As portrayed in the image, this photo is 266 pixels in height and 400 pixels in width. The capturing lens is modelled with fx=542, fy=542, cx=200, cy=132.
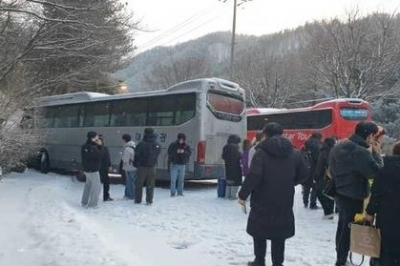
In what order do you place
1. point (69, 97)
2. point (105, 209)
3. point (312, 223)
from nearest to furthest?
point (312, 223)
point (105, 209)
point (69, 97)

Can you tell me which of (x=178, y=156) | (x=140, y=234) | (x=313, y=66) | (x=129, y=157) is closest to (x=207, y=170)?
(x=178, y=156)

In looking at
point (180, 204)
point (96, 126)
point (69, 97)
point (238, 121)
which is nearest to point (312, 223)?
point (180, 204)

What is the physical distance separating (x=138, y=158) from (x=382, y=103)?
107ft

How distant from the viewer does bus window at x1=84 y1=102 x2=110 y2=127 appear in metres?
20.1

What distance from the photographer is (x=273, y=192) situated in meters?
6.18

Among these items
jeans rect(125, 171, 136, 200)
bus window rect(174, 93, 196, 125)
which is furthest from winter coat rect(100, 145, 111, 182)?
bus window rect(174, 93, 196, 125)

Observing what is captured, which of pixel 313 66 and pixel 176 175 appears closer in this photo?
pixel 176 175

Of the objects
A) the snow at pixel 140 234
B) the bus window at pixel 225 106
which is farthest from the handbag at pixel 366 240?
the bus window at pixel 225 106

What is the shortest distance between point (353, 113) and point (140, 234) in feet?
74.1

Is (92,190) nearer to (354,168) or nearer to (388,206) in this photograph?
(354,168)

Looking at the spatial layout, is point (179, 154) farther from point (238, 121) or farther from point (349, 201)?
point (349, 201)

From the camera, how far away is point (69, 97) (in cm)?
2256

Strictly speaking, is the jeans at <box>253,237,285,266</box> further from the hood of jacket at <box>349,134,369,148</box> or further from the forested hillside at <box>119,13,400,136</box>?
the forested hillside at <box>119,13,400,136</box>

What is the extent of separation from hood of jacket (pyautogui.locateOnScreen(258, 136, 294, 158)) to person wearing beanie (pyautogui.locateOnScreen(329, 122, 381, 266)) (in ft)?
2.32
